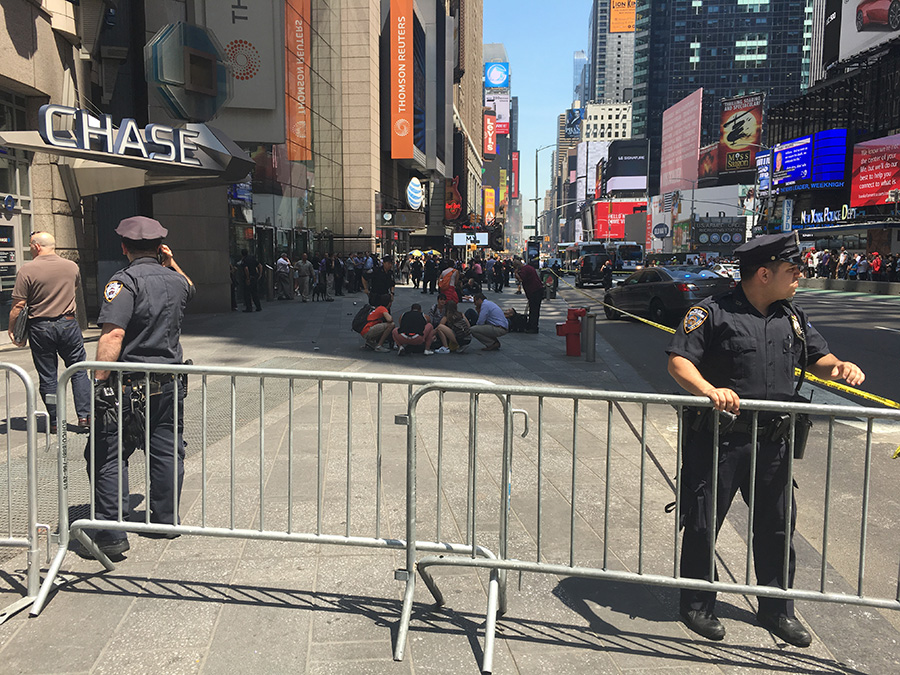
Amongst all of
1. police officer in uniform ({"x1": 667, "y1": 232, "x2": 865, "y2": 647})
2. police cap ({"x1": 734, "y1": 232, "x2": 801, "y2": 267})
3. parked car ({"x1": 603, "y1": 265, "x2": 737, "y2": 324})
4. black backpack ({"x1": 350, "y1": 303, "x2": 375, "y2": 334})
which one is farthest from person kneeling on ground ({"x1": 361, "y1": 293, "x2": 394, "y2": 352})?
police cap ({"x1": 734, "y1": 232, "x2": 801, "y2": 267})

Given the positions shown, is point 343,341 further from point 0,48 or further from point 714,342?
point 714,342

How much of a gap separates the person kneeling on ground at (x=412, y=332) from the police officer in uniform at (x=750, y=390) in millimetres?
9092

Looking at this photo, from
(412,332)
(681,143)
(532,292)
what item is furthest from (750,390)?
(681,143)

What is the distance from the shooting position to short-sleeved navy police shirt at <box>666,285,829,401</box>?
11.2 ft

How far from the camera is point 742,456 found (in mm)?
3449

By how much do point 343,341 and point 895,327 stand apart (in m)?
13.5

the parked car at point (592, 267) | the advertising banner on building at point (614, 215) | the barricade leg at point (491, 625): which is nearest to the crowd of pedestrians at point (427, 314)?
the barricade leg at point (491, 625)

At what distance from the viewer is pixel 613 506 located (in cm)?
521

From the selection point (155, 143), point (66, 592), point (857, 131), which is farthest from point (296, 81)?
point (857, 131)

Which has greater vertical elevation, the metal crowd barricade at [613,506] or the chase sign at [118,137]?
the chase sign at [118,137]

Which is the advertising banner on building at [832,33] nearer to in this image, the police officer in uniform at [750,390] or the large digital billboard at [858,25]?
the large digital billboard at [858,25]

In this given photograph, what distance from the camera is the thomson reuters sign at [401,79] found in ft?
149

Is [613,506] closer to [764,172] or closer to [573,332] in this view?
[573,332]

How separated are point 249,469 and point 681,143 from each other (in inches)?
5672
